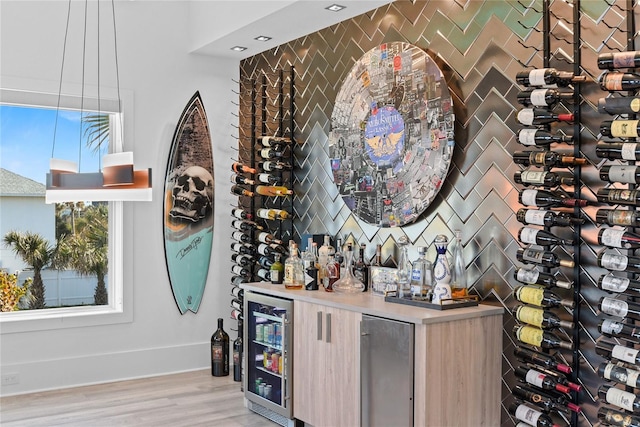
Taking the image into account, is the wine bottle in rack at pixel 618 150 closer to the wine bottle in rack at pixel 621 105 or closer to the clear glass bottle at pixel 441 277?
the wine bottle in rack at pixel 621 105

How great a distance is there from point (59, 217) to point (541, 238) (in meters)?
3.74

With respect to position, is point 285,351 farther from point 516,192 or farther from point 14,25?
point 14,25

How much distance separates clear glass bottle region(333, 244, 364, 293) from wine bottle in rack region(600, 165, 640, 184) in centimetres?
166

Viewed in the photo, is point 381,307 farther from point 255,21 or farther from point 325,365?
point 255,21

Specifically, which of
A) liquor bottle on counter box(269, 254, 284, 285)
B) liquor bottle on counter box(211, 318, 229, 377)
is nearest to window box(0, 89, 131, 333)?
liquor bottle on counter box(211, 318, 229, 377)

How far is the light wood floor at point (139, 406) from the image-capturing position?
4227 millimetres

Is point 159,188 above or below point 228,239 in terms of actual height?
above

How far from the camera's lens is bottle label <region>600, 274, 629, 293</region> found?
8.62ft

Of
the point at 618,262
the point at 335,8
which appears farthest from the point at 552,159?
the point at 335,8

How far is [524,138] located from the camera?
3076 millimetres

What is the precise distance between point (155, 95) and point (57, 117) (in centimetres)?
78

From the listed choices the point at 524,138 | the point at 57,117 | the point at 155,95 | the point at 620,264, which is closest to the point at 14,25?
the point at 57,117

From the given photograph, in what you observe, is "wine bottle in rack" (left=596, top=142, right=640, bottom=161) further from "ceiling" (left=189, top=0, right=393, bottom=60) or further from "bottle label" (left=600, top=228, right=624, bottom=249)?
"ceiling" (left=189, top=0, right=393, bottom=60)

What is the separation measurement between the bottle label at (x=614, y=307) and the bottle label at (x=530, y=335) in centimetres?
38
